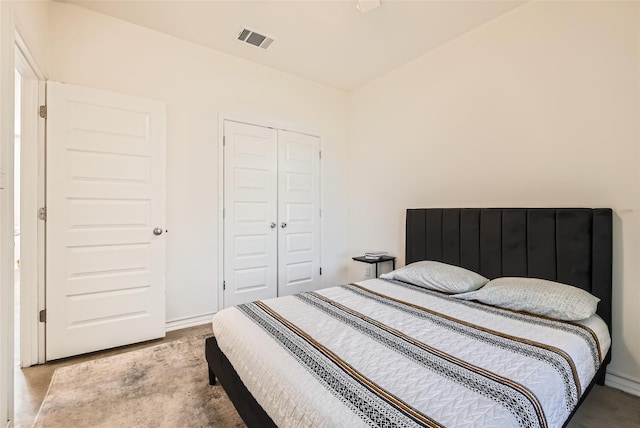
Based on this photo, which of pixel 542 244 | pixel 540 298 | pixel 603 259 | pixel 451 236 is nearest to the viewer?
pixel 540 298

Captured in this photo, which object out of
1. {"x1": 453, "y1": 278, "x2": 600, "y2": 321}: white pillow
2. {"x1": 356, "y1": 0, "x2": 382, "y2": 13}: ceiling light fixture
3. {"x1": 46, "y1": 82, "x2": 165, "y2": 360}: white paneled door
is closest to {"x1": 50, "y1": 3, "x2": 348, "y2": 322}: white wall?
{"x1": 46, "y1": 82, "x2": 165, "y2": 360}: white paneled door

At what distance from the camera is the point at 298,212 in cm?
375

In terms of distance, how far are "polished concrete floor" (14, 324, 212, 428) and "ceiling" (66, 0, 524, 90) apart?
281cm

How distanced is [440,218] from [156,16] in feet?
10.1

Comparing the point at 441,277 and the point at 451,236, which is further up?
the point at 451,236

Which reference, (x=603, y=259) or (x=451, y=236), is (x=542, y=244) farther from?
(x=451, y=236)

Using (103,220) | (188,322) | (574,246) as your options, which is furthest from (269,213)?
(574,246)

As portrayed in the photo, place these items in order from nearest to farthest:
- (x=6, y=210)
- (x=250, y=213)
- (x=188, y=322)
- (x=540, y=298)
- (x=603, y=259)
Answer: (x=6, y=210)
(x=540, y=298)
(x=603, y=259)
(x=188, y=322)
(x=250, y=213)

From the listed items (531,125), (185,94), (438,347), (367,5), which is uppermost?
(367,5)

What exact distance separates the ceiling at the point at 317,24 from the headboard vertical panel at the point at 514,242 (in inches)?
66.2

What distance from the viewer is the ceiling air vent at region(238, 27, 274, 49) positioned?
2802mm

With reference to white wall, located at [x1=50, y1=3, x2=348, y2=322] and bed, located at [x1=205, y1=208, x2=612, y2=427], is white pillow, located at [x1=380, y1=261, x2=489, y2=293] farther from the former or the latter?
white wall, located at [x1=50, y1=3, x2=348, y2=322]

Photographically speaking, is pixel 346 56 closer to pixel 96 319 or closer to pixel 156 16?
pixel 156 16

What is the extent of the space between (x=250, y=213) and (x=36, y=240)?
5.76 ft
